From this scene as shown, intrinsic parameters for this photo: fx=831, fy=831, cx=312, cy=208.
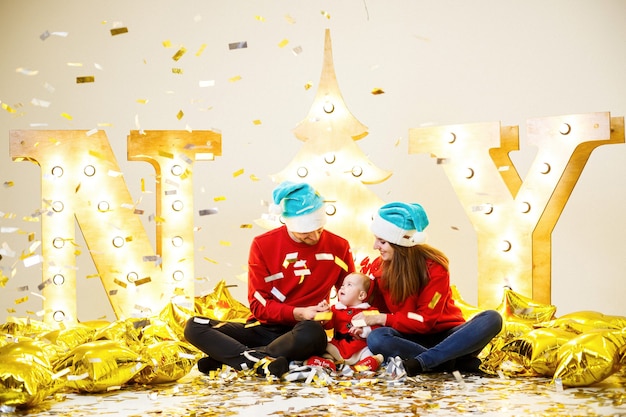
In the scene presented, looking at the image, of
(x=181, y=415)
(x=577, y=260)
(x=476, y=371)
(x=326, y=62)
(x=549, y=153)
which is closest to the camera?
(x=181, y=415)

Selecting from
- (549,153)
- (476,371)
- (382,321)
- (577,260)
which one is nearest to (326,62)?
(549,153)

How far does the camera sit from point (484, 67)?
531 centimetres

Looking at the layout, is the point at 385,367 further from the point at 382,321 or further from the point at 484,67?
the point at 484,67

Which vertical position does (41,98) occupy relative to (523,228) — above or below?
above

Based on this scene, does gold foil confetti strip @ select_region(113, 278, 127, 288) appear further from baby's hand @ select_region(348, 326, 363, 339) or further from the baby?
baby's hand @ select_region(348, 326, 363, 339)

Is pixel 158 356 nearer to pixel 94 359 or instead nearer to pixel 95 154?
pixel 94 359

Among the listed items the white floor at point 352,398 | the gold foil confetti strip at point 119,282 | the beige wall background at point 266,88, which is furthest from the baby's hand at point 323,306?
the beige wall background at point 266,88

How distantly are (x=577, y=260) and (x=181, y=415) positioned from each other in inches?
137

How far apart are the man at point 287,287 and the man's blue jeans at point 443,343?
0.24 metres

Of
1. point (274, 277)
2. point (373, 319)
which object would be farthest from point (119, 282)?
point (373, 319)

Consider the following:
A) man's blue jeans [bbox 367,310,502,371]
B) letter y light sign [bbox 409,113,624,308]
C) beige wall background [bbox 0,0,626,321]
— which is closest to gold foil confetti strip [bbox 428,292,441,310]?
man's blue jeans [bbox 367,310,502,371]

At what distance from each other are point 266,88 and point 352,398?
320 centimetres

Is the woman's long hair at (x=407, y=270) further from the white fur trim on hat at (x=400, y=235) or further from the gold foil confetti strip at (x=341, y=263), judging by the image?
the gold foil confetti strip at (x=341, y=263)

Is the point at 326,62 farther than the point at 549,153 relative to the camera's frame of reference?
Yes
